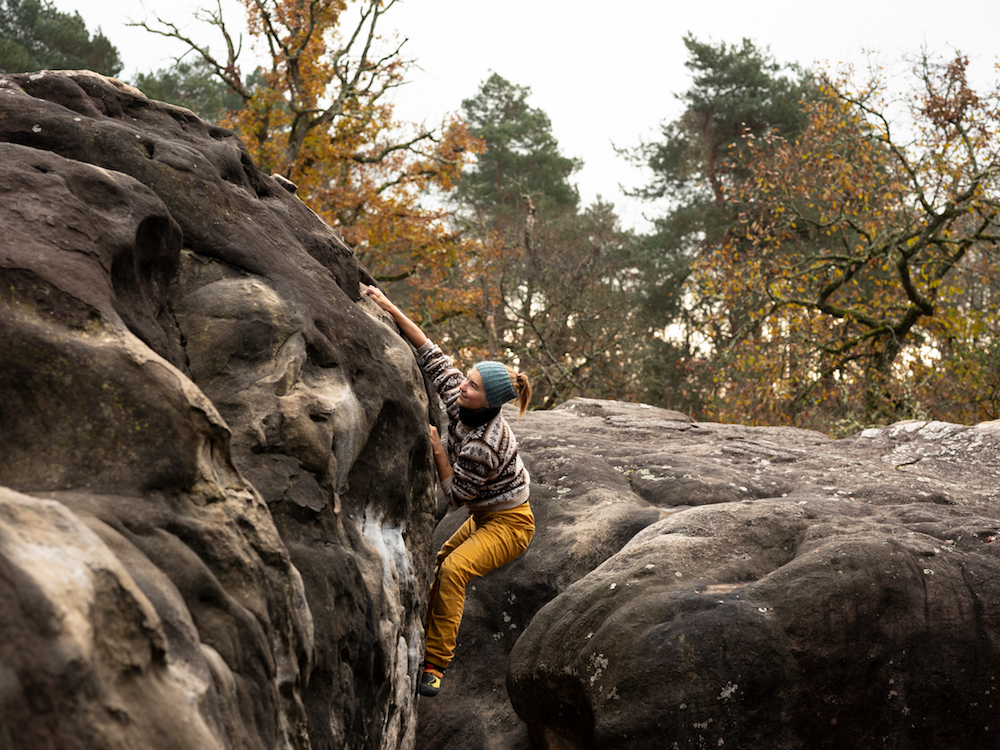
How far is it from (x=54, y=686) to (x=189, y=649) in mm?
551

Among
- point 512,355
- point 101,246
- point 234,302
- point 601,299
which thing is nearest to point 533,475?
point 234,302

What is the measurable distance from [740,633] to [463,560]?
5.46 ft

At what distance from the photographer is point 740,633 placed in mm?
4148

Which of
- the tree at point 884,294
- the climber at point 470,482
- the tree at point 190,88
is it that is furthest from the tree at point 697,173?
the climber at point 470,482

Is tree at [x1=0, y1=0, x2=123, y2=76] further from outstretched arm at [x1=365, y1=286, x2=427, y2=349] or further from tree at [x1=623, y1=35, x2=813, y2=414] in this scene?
outstretched arm at [x1=365, y1=286, x2=427, y2=349]

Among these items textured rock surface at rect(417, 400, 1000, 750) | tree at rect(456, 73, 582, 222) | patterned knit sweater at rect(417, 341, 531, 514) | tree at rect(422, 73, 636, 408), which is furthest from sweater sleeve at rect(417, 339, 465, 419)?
tree at rect(456, 73, 582, 222)

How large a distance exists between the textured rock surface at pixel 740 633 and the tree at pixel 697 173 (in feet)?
59.0

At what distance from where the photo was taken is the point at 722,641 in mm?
4129

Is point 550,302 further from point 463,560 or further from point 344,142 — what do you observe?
point 463,560

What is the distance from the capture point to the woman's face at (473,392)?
4.82m

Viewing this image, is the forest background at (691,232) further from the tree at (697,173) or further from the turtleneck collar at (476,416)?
the turtleneck collar at (476,416)

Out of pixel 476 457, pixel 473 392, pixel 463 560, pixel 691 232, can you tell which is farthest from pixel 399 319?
pixel 691 232

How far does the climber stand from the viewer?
479 cm

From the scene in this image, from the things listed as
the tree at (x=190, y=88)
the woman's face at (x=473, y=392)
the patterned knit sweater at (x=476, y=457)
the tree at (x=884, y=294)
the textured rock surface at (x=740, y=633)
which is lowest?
the textured rock surface at (x=740, y=633)
